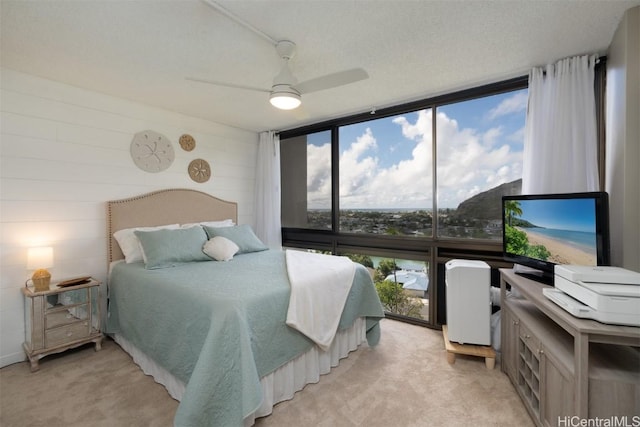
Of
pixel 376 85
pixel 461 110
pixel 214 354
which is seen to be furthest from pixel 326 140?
pixel 214 354

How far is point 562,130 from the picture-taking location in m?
2.30

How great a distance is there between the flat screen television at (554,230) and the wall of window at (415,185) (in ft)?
1.76

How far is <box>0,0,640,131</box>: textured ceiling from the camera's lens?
1.72 meters

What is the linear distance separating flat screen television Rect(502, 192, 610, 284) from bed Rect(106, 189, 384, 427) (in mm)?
1257

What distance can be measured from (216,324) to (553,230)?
225 cm

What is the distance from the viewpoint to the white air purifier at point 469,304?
2369 millimetres

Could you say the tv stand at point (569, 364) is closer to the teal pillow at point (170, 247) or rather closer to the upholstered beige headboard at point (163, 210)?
the teal pillow at point (170, 247)

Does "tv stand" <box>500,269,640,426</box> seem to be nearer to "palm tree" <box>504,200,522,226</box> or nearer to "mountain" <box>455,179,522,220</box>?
"palm tree" <box>504,200,522,226</box>

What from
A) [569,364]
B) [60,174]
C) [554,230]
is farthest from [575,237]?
[60,174]

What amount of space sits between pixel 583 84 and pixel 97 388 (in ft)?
14.1

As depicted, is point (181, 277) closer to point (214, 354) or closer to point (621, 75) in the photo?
point (214, 354)

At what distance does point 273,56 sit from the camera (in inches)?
88.4

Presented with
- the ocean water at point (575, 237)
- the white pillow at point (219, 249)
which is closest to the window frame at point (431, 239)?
the ocean water at point (575, 237)

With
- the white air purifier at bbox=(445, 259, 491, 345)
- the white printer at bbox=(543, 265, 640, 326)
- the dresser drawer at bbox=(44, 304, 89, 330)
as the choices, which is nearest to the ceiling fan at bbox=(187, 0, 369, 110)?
the white printer at bbox=(543, 265, 640, 326)
